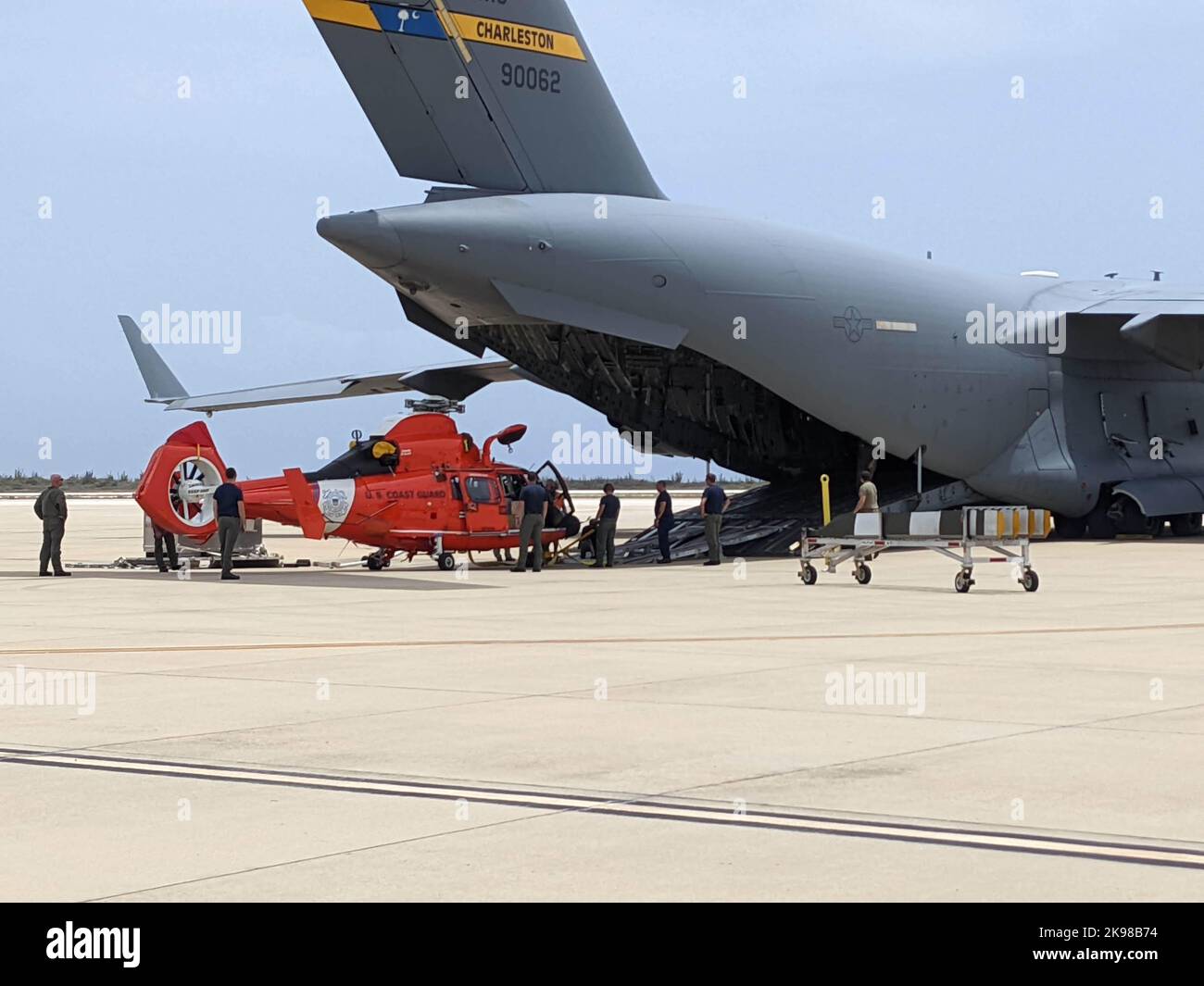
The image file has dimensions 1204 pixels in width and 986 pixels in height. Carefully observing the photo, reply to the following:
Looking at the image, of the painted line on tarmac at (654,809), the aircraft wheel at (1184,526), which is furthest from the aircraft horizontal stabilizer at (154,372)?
the painted line on tarmac at (654,809)

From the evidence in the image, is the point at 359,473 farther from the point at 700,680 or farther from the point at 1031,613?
the point at 700,680

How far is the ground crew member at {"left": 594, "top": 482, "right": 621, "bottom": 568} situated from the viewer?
26.8m

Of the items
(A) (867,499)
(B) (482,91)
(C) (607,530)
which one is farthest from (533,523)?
(B) (482,91)

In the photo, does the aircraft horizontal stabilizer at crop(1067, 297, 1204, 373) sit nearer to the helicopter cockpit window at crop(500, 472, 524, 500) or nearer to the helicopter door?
the helicopter cockpit window at crop(500, 472, 524, 500)

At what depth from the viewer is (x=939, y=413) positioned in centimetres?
2920

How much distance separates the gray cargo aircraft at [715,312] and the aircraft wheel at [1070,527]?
0.07 metres

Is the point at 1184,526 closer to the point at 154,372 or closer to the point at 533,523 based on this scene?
the point at 533,523

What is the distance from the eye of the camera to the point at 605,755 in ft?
27.6

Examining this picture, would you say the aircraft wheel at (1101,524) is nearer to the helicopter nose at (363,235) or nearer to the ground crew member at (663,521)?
the ground crew member at (663,521)

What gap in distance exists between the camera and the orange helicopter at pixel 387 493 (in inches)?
957

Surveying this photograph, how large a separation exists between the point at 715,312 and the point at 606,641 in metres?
12.0

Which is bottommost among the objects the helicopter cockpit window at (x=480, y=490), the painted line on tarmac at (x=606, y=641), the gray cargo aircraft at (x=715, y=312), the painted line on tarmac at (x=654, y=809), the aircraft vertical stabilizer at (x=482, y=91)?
the painted line on tarmac at (x=654, y=809)

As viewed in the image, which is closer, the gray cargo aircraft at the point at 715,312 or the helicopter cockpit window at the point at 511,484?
the gray cargo aircraft at the point at 715,312
